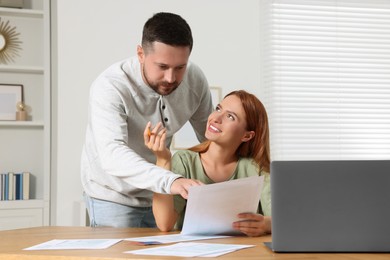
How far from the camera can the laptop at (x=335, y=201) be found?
1522 mm

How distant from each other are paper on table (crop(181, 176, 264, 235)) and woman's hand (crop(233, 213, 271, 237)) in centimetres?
2

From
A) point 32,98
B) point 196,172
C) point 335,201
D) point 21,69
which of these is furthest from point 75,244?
point 32,98

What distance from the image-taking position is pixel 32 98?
494cm

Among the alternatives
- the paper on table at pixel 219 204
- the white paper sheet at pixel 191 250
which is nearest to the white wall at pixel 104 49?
the paper on table at pixel 219 204

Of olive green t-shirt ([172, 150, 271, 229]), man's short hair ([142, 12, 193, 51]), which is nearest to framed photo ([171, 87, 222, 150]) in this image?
olive green t-shirt ([172, 150, 271, 229])

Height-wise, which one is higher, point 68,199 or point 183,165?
point 183,165

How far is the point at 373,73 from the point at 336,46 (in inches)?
16.0

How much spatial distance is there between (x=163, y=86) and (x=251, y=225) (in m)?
0.71

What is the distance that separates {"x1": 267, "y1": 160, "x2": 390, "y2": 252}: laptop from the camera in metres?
1.52

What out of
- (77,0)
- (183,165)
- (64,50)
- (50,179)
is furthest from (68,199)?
(183,165)

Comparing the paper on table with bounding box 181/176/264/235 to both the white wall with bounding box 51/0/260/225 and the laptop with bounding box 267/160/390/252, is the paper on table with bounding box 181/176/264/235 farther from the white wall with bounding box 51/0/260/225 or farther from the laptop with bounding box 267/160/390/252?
the white wall with bounding box 51/0/260/225

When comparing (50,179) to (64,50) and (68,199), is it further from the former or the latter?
(64,50)

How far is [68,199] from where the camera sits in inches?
175

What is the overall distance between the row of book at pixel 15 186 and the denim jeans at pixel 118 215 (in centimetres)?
224
